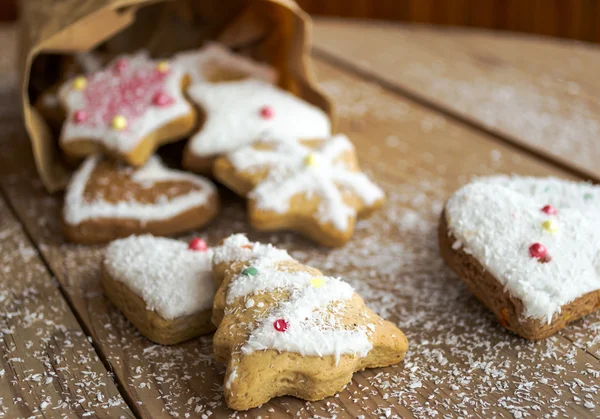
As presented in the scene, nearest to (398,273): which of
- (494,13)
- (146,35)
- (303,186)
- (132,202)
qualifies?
(303,186)

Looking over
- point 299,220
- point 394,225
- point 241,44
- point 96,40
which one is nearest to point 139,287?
point 299,220

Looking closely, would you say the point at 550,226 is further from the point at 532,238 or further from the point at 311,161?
the point at 311,161

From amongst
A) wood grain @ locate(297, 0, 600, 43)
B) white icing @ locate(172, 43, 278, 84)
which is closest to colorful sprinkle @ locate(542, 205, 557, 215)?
white icing @ locate(172, 43, 278, 84)

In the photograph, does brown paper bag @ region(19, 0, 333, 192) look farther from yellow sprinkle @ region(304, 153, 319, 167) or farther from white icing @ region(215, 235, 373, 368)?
white icing @ region(215, 235, 373, 368)

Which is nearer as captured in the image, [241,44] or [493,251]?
[493,251]

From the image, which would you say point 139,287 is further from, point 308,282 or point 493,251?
point 493,251

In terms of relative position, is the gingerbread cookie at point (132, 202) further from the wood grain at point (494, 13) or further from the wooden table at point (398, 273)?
the wood grain at point (494, 13)
